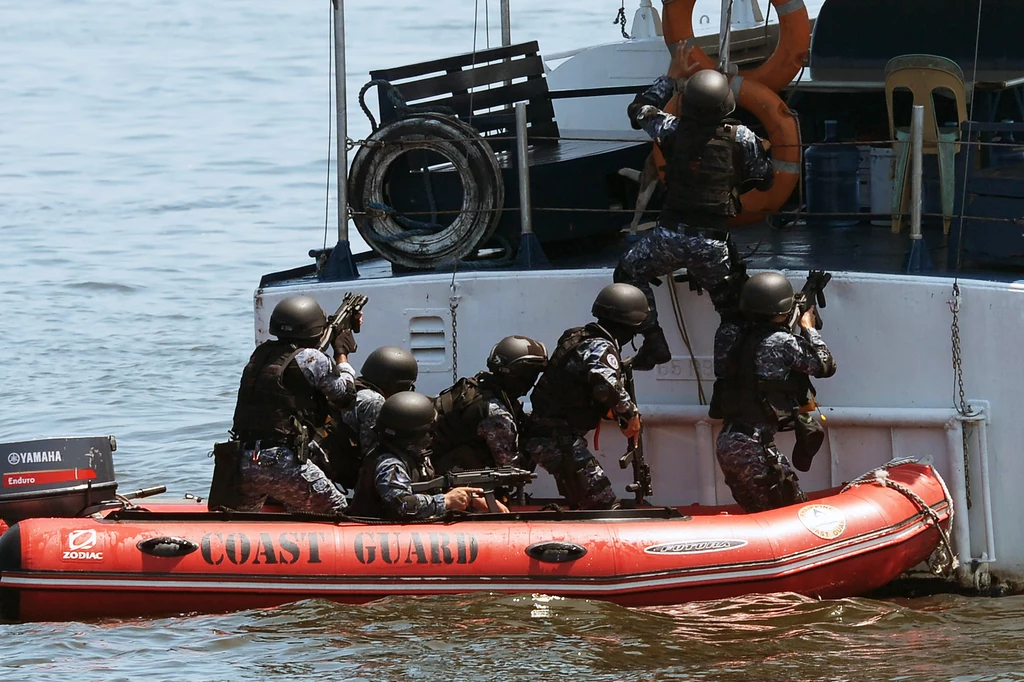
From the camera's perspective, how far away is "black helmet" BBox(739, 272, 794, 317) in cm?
809

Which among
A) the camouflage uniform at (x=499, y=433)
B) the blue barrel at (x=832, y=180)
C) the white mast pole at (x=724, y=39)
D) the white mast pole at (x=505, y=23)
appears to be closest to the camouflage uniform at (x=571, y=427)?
the camouflage uniform at (x=499, y=433)

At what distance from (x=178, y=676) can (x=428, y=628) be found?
43.9 inches

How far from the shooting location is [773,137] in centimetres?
892

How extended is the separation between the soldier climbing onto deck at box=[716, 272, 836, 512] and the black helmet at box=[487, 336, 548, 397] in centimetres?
93

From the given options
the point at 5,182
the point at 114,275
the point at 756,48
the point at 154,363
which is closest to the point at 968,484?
the point at 756,48

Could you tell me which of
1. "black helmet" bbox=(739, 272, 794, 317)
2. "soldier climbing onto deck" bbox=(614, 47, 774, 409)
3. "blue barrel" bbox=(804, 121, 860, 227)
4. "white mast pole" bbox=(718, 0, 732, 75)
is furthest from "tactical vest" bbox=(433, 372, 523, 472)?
"blue barrel" bbox=(804, 121, 860, 227)

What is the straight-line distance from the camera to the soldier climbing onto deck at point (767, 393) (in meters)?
8.12

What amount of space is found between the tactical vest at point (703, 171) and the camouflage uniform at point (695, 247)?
0.8 inches

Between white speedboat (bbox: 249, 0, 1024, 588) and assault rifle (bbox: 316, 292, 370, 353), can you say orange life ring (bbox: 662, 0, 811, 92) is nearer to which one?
white speedboat (bbox: 249, 0, 1024, 588)

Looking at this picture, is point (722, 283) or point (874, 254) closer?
point (722, 283)

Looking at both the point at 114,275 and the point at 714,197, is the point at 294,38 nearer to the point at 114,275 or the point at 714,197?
the point at 114,275

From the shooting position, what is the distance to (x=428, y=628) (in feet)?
25.1

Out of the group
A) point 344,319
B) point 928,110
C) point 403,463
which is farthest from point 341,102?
point 928,110

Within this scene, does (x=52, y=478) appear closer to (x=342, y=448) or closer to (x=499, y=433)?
(x=342, y=448)
